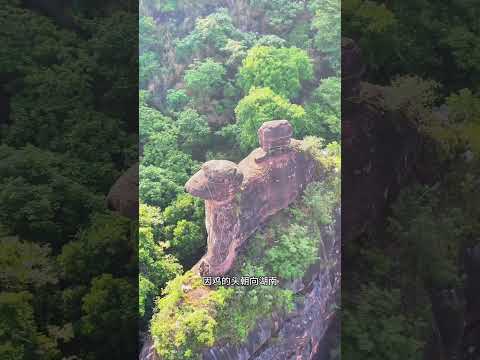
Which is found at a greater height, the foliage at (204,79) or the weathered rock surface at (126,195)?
the foliage at (204,79)

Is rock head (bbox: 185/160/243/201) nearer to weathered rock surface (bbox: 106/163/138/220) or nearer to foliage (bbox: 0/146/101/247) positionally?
weathered rock surface (bbox: 106/163/138/220)

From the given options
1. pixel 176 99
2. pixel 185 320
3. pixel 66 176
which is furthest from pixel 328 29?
pixel 66 176

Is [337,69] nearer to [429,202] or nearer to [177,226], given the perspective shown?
[177,226]

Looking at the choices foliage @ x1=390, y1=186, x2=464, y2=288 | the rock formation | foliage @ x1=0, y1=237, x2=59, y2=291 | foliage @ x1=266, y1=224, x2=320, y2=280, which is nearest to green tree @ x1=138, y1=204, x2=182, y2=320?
the rock formation

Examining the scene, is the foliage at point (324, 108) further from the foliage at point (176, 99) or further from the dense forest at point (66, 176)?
the dense forest at point (66, 176)

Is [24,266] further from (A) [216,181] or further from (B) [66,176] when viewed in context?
(A) [216,181]

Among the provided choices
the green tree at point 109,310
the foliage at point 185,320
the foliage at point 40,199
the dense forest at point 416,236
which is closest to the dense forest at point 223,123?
the foliage at point 185,320
